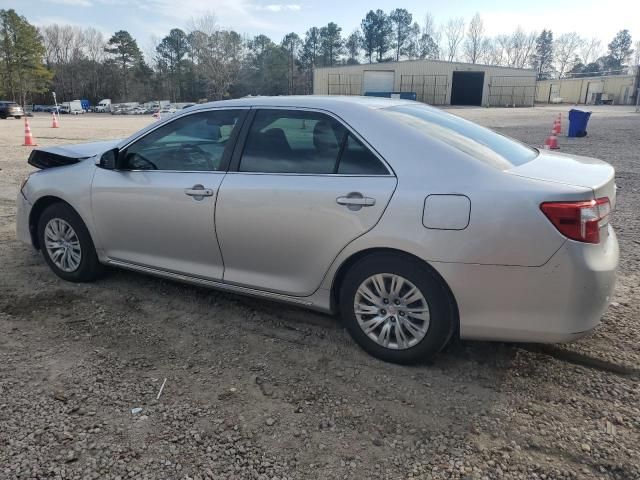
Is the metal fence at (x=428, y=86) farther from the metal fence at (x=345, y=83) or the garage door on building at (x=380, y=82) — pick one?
the metal fence at (x=345, y=83)

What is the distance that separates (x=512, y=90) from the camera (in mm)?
64562

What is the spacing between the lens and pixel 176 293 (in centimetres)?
427

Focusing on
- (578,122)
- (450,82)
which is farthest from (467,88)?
(578,122)

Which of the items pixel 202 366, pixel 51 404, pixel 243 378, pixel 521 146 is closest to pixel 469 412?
pixel 243 378

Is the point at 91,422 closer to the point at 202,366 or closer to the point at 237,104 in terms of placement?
the point at 202,366

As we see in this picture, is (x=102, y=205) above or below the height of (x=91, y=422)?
above

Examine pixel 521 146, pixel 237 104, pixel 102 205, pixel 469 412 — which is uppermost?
pixel 237 104

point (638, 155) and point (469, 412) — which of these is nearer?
point (469, 412)

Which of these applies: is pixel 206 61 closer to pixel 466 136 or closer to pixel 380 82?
pixel 380 82

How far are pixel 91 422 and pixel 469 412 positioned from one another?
2.00m

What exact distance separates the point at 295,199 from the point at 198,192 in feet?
2.61

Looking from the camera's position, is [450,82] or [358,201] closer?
[358,201]

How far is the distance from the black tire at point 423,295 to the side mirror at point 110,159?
2142 mm

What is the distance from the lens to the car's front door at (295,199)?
3035 millimetres
